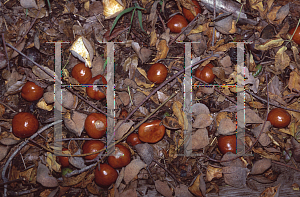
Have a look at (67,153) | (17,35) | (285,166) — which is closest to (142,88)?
(67,153)

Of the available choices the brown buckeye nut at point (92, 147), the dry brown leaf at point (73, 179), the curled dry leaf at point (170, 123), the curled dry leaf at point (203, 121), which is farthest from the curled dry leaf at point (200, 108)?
the dry brown leaf at point (73, 179)

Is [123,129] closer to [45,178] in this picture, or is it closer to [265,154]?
[45,178]

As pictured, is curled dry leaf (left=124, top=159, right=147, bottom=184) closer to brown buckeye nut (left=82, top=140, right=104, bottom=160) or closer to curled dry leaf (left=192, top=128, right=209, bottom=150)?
brown buckeye nut (left=82, top=140, right=104, bottom=160)

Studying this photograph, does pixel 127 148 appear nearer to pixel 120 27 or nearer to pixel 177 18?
pixel 120 27

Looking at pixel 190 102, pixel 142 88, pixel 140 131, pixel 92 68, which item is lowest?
pixel 140 131

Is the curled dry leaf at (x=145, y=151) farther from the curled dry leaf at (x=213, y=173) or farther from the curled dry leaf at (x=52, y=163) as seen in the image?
the curled dry leaf at (x=52, y=163)

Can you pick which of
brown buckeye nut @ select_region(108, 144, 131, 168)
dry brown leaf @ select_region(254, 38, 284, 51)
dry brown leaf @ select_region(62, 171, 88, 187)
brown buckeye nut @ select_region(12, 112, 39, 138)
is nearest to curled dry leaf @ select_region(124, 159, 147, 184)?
brown buckeye nut @ select_region(108, 144, 131, 168)
